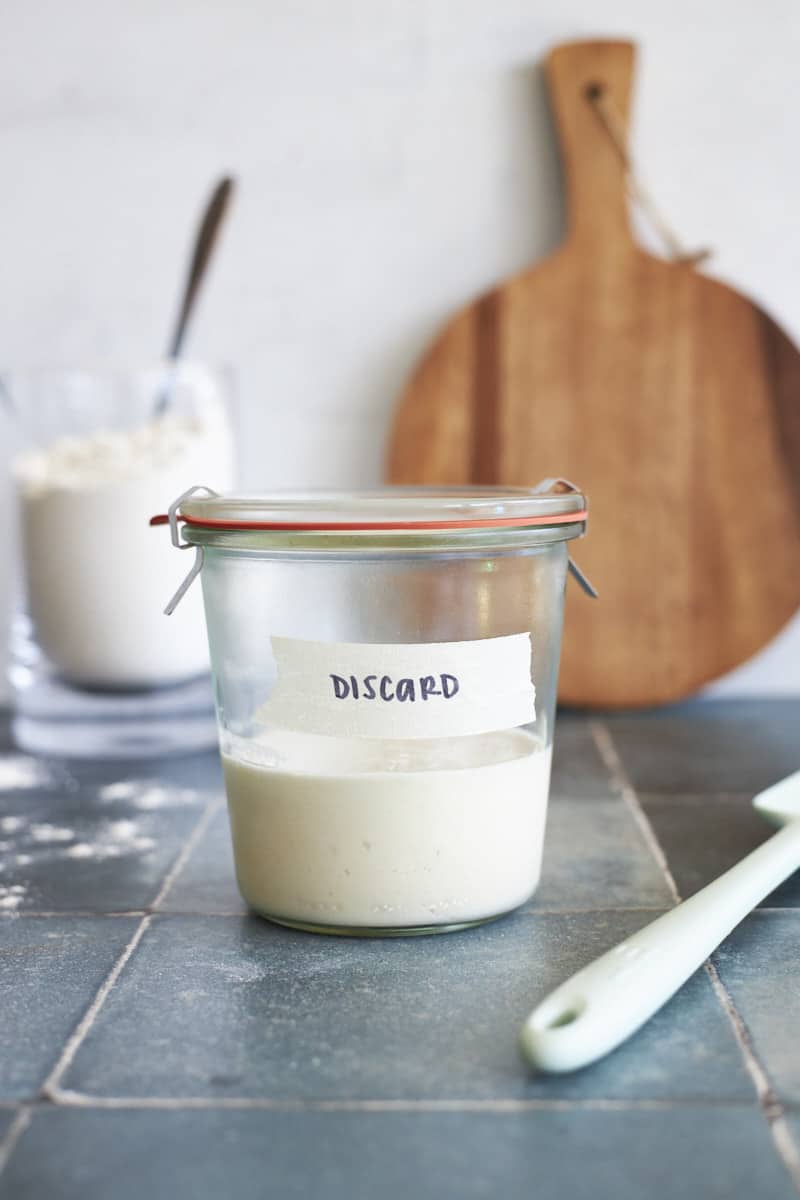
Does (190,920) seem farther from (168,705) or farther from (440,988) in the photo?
(168,705)

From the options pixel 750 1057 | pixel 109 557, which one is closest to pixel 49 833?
pixel 109 557

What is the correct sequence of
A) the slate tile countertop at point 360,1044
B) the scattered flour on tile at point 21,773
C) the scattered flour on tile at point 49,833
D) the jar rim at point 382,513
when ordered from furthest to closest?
the scattered flour on tile at point 21,773 → the scattered flour on tile at point 49,833 → the jar rim at point 382,513 → the slate tile countertop at point 360,1044

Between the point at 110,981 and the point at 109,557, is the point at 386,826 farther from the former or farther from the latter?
the point at 109,557

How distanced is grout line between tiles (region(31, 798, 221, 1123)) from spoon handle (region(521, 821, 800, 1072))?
197 millimetres

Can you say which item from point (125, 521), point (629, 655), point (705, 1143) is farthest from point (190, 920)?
point (629, 655)

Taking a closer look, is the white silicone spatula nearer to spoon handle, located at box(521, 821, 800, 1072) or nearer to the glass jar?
spoon handle, located at box(521, 821, 800, 1072)

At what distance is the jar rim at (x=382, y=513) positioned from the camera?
1.97 feet

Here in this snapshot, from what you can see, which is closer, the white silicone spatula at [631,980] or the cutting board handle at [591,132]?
the white silicone spatula at [631,980]

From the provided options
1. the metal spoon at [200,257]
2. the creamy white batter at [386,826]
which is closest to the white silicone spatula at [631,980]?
the creamy white batter at [386,826]

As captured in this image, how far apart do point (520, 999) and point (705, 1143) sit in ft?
0.44

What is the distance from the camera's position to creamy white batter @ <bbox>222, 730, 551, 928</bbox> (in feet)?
2.08

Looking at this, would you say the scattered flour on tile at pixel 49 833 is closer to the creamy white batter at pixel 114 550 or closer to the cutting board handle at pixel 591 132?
the creamy white batter at pixel 114 550

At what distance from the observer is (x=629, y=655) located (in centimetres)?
121

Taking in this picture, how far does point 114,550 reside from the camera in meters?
1.07
